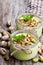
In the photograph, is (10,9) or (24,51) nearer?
(24,51)

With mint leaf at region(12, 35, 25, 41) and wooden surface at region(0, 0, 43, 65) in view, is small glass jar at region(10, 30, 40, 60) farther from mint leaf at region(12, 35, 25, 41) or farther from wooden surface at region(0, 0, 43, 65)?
wooden surface at region(0, 0, 43, 65)

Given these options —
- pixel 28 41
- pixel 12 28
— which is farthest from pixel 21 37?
pixel 12 28

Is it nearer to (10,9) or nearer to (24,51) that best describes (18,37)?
(24,51)

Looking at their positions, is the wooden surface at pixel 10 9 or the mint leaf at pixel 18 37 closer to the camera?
the mint leaf at pixel 18 37

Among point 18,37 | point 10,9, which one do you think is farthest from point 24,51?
point 10,9

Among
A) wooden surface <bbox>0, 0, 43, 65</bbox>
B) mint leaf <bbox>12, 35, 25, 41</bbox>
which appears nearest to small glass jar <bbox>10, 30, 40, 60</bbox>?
mint leaf <bbox>12, 35, 25, 41</bbox>

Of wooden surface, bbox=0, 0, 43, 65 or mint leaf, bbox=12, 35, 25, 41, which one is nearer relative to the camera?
mint leaf, bbox=12, 35, 25, 41

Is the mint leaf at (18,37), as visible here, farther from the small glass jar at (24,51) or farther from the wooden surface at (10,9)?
the wooden surface at (10,9)

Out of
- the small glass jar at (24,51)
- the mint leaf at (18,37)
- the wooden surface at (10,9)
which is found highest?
the wooden surface at (10,9)

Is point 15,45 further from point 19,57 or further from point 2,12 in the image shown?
point 2,12

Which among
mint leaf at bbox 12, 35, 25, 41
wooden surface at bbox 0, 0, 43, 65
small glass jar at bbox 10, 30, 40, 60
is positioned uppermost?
wooden surface at bbox 0, 0, 43, 65

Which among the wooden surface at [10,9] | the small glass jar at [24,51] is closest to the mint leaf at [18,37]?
the small glass jar at [24,51]
